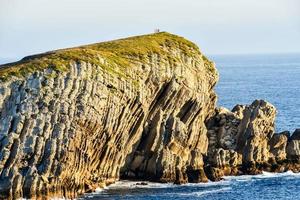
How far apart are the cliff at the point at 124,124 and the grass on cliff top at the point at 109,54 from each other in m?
0.18

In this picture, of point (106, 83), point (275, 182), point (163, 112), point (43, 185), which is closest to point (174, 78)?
point (163, 112)

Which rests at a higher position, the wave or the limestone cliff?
the limestone cliff

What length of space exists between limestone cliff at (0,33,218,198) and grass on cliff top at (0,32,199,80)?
0.21 m

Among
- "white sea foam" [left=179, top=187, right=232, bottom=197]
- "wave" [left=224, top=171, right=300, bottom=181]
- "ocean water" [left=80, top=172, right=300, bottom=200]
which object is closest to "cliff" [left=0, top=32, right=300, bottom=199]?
"wave" [left=224, top=171, right=300, bottom=181]

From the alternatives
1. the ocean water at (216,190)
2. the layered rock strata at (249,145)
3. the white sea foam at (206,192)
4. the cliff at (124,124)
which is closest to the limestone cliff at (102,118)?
the cliff at (124,124)

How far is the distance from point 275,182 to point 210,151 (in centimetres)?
1259

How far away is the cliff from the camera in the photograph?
111 m

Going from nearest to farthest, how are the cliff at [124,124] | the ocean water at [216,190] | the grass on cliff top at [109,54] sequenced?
the cliff at [124,124] → the ocean water at [216,190] → the grass on cliff top at [109,54]

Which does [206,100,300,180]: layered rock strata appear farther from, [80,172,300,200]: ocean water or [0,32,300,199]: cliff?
[80,172,300,200]: ocean water

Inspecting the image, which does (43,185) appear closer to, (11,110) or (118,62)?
(11,110)

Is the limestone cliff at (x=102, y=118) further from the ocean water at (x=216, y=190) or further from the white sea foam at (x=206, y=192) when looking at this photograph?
the white sea foam at (x=206, y=192)

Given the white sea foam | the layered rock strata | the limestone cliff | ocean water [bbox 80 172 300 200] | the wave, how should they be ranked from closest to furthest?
the limestone cliff < ocean water [bbox 80 172 300 200] < the white sea foam < the wave < the layered rock strata

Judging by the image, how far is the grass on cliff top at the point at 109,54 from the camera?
394 ft

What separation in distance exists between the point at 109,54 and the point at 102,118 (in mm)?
16584
